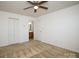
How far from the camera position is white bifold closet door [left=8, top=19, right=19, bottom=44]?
435 cm

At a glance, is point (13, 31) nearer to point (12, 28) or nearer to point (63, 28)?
point (12, 28)

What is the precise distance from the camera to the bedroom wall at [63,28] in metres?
3.01

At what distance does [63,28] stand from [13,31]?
3.61 metres

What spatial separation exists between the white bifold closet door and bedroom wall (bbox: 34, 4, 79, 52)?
223 centimetres

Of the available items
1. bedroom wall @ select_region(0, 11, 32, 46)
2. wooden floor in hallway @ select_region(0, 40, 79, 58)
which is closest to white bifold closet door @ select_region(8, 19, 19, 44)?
bedroom wall @ select_region(0, 11, 32, 46)

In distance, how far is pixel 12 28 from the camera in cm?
450

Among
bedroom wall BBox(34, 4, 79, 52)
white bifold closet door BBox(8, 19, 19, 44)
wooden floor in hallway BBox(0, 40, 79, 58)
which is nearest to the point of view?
wooden floor in hallway BBox(0, 40, 79, 58)

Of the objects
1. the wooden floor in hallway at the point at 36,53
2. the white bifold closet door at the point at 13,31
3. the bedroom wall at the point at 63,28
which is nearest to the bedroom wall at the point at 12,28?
the white bifold closet door at the point at 13,31

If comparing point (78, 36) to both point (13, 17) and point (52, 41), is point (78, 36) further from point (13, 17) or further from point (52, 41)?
point (13, 17)

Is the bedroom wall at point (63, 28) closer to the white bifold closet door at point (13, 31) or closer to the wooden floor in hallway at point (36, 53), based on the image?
the wooden floor in hallway at point (36, 53)

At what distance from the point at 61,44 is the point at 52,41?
2.48 feet

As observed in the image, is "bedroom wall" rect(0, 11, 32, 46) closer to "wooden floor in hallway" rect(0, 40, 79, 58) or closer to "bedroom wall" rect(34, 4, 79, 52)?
"wooden floor in hallway" rect(0, 40, 79, 58)

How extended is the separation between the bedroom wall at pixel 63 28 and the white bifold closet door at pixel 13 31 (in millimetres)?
2227

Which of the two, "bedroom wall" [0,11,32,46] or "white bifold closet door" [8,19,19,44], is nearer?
"bedroom wall" [0,11,32,46]
